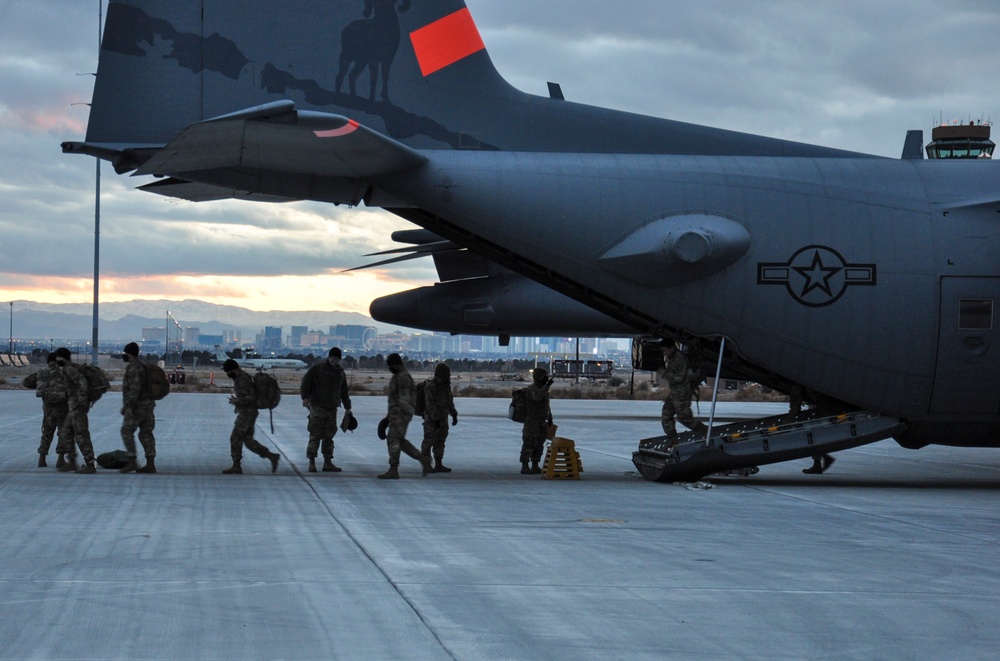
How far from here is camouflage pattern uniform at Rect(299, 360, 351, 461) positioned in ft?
53.6

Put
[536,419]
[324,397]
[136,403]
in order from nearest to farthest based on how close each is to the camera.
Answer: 1. [136,403]
2. [324,397]
3. [536,419]

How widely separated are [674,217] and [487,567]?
8.16m

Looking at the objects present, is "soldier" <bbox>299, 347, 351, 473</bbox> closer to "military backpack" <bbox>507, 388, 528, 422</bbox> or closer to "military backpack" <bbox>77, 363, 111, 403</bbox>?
"military backpack" <bbox>507, 388, 528, 422</bbox>

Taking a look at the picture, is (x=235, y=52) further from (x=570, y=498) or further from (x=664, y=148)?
(x=570, y=498)

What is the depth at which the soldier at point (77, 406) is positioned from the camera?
51.4ft

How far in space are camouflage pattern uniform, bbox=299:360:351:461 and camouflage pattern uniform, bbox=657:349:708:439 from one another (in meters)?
4.64

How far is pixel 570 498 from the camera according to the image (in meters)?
13.9

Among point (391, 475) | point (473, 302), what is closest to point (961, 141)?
point (473, 302)

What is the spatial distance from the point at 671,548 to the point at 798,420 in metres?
6.74

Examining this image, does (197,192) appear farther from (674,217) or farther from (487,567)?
(487,567)

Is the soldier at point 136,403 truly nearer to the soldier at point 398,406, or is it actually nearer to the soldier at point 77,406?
the soldier at point 77,406

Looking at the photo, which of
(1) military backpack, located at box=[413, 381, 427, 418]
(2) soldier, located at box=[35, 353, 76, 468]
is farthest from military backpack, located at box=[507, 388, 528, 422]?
(2) soldier, located at box=[35, 353, 76, 468]

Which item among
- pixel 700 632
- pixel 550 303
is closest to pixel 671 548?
pixel 700 632

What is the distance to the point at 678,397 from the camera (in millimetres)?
15641
